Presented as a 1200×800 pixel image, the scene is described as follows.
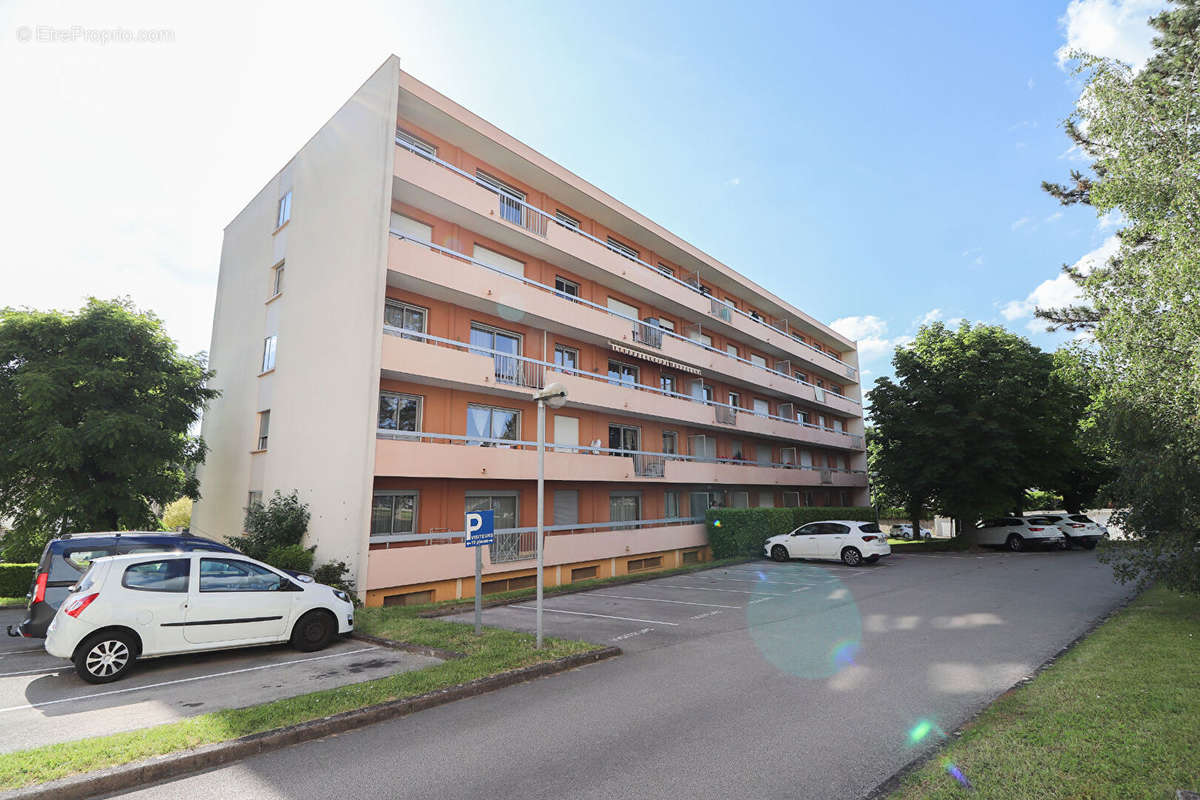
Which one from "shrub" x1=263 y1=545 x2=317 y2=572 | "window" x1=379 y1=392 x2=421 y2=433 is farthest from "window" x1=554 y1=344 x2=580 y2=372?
"shrub" x1=263 y1=545 x2=317 y2=572

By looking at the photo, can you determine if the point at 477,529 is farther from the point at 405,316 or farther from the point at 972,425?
the point at 972,425

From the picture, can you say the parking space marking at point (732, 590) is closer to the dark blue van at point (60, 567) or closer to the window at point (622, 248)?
the dark blue van at point (60, 567)

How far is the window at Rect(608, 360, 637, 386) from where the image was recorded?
69.6 ft

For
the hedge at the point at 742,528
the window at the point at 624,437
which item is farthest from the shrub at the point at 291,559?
the hedge at the point at 742,528

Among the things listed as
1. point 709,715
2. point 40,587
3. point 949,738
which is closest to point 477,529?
point 709,715

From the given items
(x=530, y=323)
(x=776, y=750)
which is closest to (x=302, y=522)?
(x=530, y=323)

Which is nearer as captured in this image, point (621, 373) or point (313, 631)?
point (313, 631)

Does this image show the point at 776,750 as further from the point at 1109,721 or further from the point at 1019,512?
the point at 1019,512

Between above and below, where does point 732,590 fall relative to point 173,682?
below

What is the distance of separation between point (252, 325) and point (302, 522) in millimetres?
8988

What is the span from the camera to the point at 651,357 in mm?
21656

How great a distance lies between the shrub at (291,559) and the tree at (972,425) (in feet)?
83.1

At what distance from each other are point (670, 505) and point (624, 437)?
3980mm

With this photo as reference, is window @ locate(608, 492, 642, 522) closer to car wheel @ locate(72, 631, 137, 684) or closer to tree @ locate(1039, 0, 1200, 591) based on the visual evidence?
Result: tree @ locate(1039, 0, 1200, 591)
